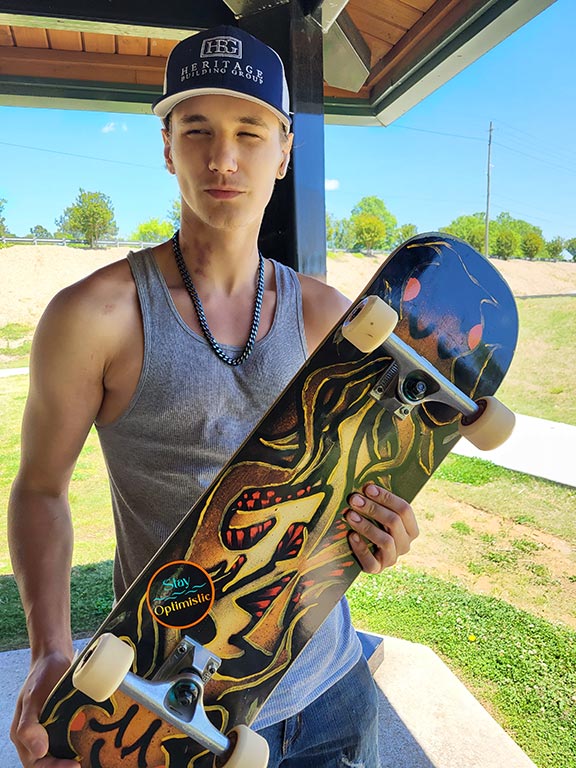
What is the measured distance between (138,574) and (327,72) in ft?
5.77

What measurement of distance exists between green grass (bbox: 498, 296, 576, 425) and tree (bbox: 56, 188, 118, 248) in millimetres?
4413

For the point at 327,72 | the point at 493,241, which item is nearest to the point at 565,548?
the point at 493,241

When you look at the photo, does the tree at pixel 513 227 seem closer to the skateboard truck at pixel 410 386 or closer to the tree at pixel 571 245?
the tree at pixel 571 245

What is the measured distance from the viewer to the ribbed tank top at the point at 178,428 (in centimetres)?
81

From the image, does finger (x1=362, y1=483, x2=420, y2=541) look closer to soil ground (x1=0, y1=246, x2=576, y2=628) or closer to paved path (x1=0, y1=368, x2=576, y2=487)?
soil ground (x1=0, y1=246, x2=576, y2=628)

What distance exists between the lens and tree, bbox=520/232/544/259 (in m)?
4.63

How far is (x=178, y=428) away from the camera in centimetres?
81

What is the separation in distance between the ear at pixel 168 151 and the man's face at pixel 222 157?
0.04m

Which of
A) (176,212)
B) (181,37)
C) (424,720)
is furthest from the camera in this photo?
(176,212)

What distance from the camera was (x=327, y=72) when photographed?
1942 mm

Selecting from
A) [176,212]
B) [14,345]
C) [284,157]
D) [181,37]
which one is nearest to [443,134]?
[176,212]

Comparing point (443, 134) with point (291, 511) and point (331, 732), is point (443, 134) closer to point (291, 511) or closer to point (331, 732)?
point (291, 511)

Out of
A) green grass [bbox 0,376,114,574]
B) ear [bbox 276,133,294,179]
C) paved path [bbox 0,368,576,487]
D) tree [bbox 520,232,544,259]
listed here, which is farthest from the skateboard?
tree [bbox 520,232,544,259]

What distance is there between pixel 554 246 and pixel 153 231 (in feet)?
16.7
